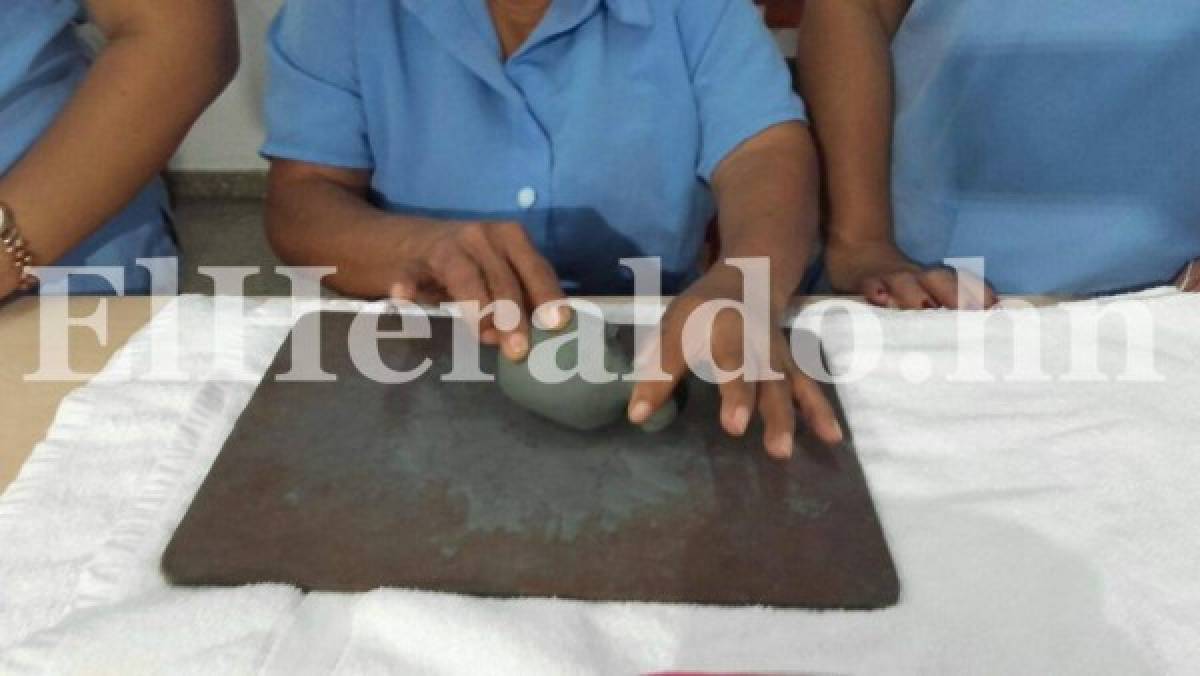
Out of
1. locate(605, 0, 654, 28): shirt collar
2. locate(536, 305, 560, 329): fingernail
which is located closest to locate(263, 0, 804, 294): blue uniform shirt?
locate(605, 0, 654, 28): shirt collar

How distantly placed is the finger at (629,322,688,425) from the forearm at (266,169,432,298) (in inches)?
8.2

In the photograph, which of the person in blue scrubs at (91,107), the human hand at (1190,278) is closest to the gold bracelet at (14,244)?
the person in blue scrubs at (91,107)

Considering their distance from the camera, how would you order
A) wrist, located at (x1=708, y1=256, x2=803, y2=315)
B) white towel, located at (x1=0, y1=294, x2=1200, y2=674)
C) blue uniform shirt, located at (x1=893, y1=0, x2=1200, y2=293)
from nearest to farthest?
white towel, located at (x1=0, y1=294, x2=1200, y2=674) → wrist, located at (x1=708, y1=256, x2=803, y2=315) → blue uniform shirt, located at (x1=893, y1=0, x2=1200, y2=293)

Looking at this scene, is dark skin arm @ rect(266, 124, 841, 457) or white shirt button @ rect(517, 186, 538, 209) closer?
dark skin arm @ rect(266, 124, 841, 457)

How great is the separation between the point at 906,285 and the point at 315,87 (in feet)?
1.50

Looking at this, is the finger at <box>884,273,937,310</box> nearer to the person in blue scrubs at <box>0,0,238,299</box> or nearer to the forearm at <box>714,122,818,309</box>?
the forearm at <box>714,122,818,309</box>

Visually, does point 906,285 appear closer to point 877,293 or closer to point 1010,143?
point 877,293

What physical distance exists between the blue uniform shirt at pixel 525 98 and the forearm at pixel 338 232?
3cm

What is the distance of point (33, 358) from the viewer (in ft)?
2.12

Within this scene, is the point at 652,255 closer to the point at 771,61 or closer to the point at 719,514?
the point at 771,61

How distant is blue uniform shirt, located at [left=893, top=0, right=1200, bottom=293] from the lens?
756mm

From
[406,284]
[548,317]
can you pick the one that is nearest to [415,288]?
[406,284]

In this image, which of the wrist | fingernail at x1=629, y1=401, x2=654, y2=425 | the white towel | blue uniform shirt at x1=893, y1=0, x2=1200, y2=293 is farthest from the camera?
blue uniform shirt at x1=893, y1=0, x2=1200, y2=293

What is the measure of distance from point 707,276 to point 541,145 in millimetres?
183
